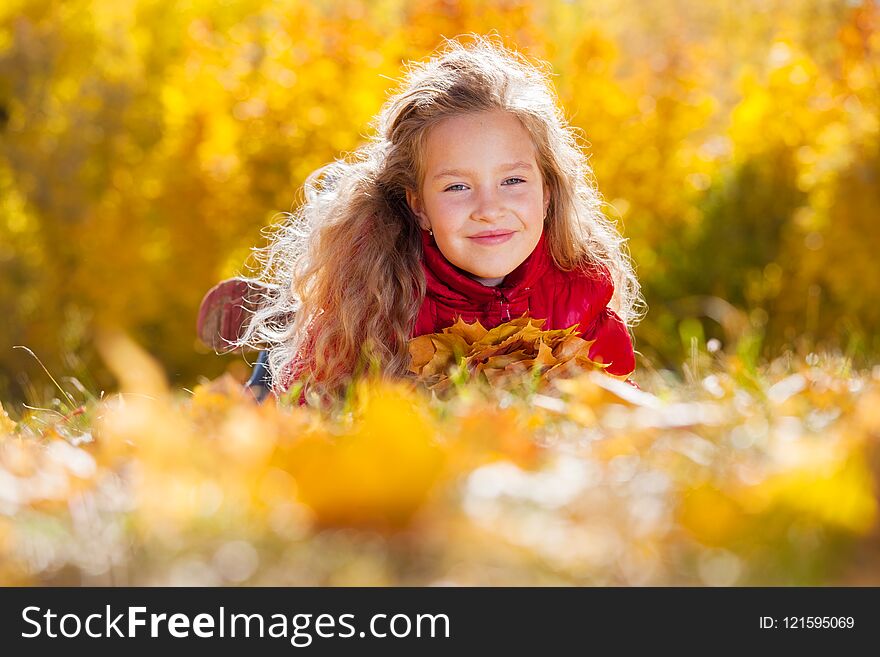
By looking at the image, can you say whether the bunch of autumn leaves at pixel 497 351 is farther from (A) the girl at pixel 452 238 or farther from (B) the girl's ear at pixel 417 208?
(B) the girl's ear at pixel 417 208

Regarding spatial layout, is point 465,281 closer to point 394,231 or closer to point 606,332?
Result: point 394,231

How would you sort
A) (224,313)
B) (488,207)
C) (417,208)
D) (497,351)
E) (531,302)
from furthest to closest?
(224,313) → (417,208) → (531,302) → (488,207) → (497,351)

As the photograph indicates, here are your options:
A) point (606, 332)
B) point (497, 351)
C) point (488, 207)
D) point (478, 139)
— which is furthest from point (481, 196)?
point (497, 351)

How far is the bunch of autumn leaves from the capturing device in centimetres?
211

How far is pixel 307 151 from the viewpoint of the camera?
11586 mm

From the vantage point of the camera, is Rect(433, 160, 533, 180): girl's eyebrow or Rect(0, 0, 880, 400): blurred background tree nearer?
Rect(433, 160, 533, 180): girl's eyebrow

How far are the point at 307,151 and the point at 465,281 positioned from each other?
9.07 metres

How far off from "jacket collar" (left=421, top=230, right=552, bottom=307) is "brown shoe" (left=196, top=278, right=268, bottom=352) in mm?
828

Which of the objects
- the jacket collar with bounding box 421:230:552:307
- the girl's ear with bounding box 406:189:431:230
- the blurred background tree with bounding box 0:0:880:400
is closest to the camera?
the jacket collar with bounding box 421:230:552:307

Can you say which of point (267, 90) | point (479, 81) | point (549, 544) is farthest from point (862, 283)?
point (549, 544)

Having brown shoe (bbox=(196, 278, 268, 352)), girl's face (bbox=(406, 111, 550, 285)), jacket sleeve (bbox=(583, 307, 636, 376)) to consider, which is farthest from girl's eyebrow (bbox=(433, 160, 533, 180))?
brown shoe (bbox=(196, 278, 268, 352))

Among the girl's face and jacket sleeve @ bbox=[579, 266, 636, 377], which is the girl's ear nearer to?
the girl's face

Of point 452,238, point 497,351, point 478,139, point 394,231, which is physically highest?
point 478,139

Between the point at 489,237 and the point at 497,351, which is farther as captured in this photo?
the point at 489,237
